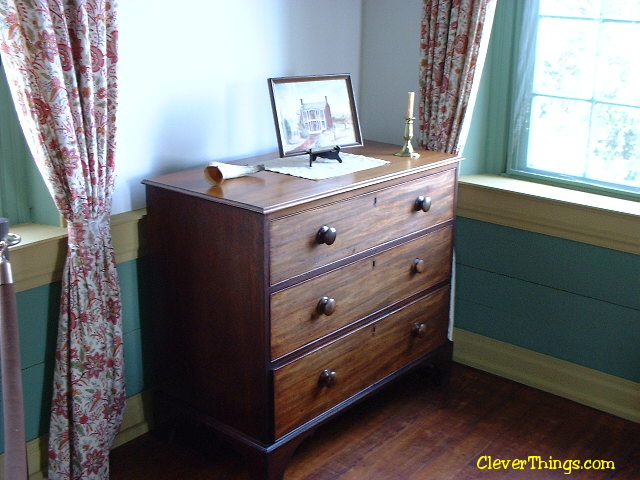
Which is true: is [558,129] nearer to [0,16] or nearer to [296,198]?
[296,198]

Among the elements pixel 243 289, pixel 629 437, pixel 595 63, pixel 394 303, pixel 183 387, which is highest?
pixel 595 63

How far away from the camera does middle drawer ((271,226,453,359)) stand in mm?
2447

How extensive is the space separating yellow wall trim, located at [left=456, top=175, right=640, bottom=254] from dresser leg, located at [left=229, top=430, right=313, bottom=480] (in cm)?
121

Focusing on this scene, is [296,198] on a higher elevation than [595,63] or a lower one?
lower

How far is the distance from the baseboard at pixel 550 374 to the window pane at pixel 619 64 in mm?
1015

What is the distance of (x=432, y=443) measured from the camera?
113 inches

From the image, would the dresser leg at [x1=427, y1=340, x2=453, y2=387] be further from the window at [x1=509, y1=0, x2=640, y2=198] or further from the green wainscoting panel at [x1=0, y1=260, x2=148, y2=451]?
the green wainscoting panel at [x1=0, y1=260, x2=148, y2=451]

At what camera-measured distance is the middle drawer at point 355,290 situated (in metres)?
2.45

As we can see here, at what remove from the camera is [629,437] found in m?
2.93

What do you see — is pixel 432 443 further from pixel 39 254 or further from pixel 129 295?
pixel 39 254

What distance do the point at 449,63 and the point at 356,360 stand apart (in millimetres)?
A: 1138

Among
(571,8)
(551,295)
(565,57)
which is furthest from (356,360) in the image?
(571,8)

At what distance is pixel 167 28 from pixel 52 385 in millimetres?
1161

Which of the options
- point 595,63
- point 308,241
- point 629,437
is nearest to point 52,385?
point 308,241
